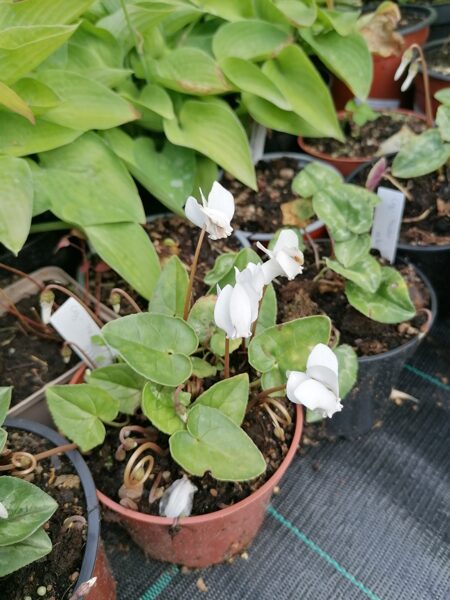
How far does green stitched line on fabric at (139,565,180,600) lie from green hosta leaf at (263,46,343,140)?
98 cm

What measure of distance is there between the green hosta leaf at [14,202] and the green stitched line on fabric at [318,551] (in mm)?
704

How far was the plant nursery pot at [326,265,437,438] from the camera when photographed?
1100 millimetres

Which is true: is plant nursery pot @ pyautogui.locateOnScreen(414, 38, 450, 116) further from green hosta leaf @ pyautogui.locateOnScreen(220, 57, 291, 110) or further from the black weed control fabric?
the black weed control fabric

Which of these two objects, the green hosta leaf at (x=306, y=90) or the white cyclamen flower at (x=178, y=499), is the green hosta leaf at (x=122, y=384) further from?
the green hosta leaf at (x=306, y=90)

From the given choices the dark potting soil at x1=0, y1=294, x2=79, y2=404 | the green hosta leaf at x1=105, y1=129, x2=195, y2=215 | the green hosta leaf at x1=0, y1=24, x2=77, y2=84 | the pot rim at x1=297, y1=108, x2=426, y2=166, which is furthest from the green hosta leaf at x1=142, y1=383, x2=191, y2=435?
the pot rim at x1=297, y1=108, x2=426, y2=166

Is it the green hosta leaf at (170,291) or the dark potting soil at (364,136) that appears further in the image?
the dark potting soil at (364,136)

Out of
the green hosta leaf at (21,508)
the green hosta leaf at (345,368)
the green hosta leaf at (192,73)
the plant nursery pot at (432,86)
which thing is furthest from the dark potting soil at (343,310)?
the plant nursery pot at (432,86)

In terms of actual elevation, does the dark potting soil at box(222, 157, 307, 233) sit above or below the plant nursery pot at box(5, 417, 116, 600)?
above

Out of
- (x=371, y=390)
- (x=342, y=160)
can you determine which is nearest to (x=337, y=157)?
(x=342, y=160)

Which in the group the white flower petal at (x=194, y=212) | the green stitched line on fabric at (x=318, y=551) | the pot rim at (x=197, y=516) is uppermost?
the white flower petal at (x=194, y=212)

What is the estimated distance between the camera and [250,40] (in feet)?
4.42

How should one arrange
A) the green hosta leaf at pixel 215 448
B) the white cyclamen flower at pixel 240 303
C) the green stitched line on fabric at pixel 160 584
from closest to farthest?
the white cyclamen flower at pixel 240 303
the green hosta leaf at pixel 215 448
the green stitched line on fabric at pixel 160 584

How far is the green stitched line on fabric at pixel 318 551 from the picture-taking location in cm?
103

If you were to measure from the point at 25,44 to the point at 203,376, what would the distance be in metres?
0.62
